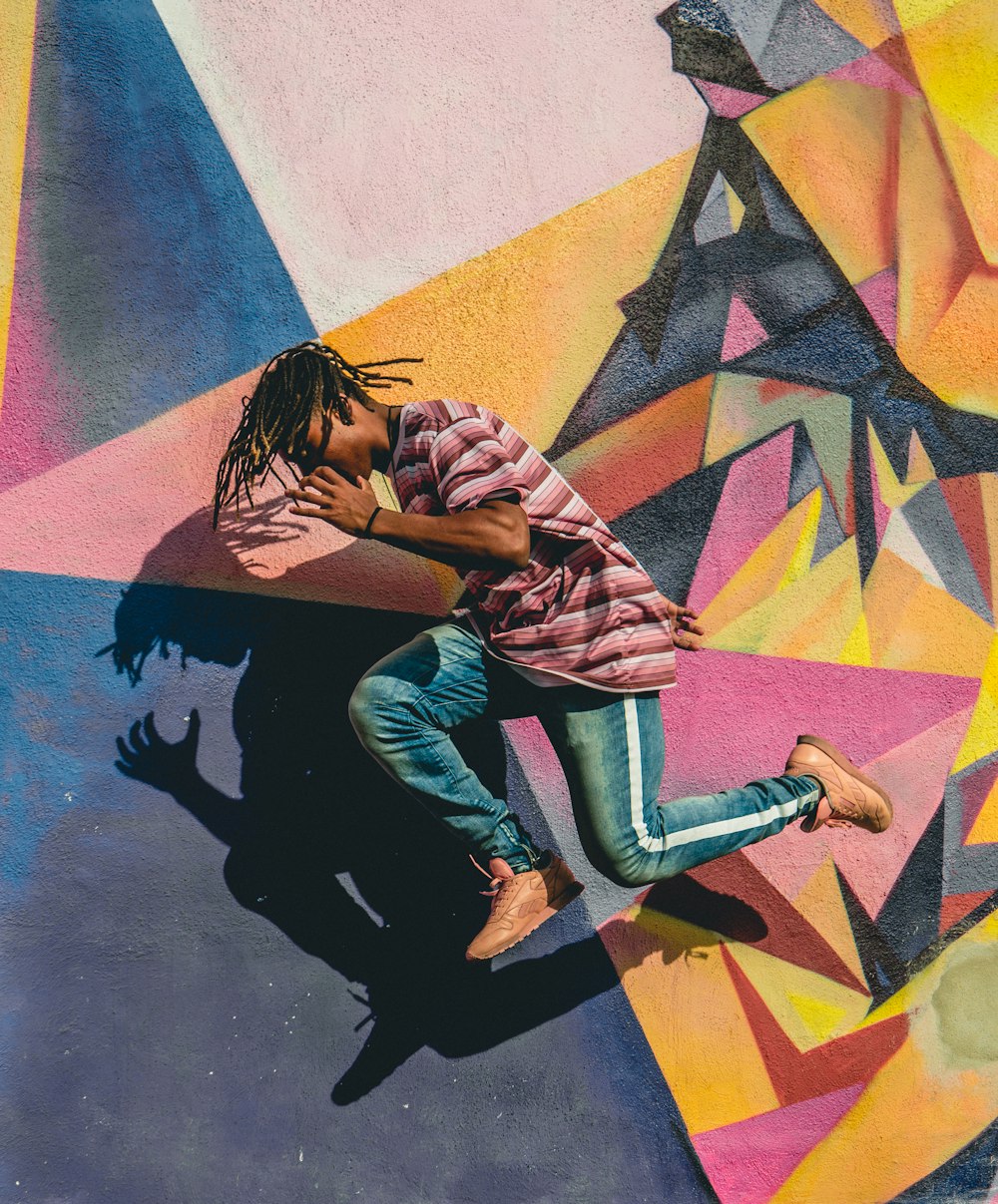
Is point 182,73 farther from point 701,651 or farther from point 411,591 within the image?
point 701,651

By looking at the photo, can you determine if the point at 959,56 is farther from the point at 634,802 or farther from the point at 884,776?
the point at 634,802

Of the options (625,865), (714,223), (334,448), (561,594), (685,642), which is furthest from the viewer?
(714,223)

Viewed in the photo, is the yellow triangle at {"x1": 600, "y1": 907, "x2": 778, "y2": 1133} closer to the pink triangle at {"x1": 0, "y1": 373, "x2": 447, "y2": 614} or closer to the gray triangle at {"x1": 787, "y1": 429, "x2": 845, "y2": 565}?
the gray triangle at {"x1": 787, "y1": 429, "x2": 845, "y2": 565}

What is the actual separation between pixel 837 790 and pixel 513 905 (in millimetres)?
1025

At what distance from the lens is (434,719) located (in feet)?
7.82

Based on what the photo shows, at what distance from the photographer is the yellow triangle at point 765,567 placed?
9.34 ft

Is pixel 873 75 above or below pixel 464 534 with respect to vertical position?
above

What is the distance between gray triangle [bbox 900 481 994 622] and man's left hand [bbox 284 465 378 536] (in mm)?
1835

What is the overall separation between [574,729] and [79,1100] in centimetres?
203

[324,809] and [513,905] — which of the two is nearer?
[513,905]

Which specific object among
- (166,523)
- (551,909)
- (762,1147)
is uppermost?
(166,523)

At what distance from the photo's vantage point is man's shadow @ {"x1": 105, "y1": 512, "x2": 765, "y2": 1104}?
9.16ft

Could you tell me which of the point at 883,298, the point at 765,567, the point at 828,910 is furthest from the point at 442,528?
the point at 828,910

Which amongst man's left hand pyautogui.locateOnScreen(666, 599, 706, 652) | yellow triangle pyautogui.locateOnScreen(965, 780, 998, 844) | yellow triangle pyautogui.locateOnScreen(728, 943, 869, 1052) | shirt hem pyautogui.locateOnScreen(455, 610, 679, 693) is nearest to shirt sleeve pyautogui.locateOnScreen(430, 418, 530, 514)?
shirt hem pyautogui.locateOnScreen(455, 610, 679, 693)
